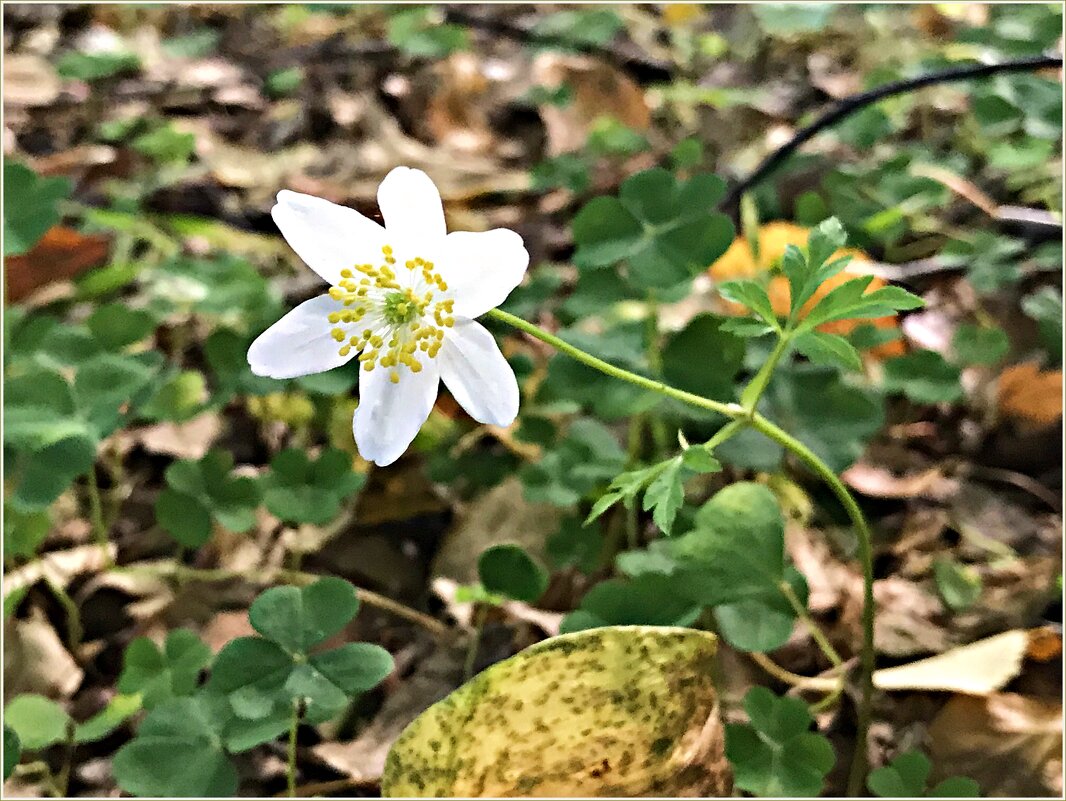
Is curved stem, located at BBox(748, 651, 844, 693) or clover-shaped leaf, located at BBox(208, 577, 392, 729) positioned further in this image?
curved stem, located at BBox(748, 651, 844, 693)

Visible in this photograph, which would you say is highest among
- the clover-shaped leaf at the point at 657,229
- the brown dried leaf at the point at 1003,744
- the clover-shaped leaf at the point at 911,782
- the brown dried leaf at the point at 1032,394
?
the clover-shaped leaf at the point at 657,229

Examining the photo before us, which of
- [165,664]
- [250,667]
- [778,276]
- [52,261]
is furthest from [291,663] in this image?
[52,261]

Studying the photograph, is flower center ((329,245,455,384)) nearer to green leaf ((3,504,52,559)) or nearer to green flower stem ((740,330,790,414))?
green flower stem ((740,330,790,414))

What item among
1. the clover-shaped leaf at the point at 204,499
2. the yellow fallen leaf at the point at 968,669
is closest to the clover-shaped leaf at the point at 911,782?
the yellow fallen leaf at the point at 968,669

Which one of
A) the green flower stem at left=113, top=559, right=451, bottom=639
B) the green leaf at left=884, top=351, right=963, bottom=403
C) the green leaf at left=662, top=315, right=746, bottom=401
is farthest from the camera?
the green leaf at left=884, top=351, right=963, bottom=403

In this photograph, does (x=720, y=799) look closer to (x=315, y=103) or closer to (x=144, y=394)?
(x=144, y=394)

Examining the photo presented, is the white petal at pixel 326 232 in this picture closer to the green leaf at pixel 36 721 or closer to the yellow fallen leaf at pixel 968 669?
the green leaf at pixel 36 721

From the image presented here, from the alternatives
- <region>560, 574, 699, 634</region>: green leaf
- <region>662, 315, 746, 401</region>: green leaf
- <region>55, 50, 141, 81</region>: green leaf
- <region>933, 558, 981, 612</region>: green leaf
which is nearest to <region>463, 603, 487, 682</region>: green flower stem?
<region>560, 574, 699, 634</region>: green leaf
